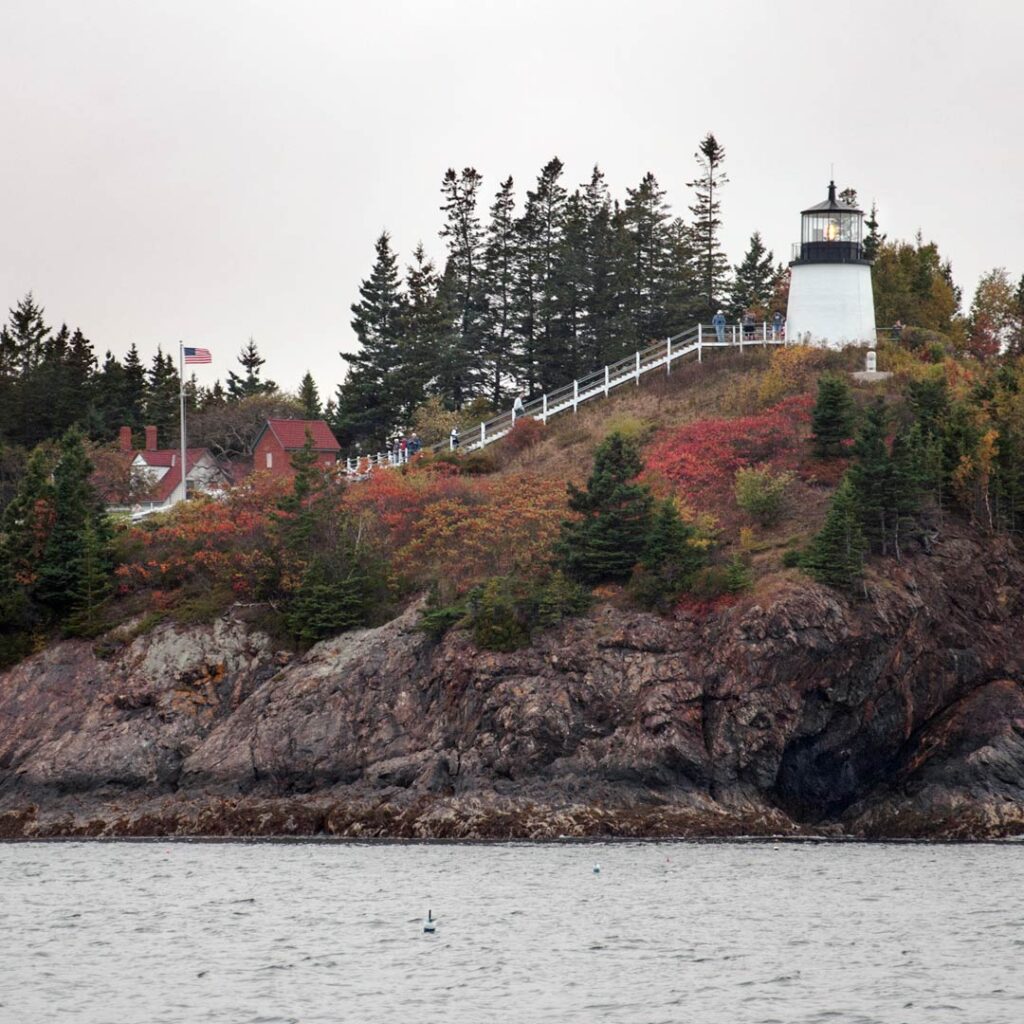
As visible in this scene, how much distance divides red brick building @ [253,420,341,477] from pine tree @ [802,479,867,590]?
1625 inches

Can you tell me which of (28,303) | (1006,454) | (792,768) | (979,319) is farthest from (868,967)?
(28,303)

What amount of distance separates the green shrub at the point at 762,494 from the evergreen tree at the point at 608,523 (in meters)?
4.29

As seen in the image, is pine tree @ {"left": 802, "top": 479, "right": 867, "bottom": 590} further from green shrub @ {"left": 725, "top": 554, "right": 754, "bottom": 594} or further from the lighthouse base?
the lighthouse base

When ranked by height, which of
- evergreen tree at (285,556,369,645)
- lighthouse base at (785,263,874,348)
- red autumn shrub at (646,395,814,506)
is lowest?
evergreen tree at (285,556,369,645)

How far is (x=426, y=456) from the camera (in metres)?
82.0

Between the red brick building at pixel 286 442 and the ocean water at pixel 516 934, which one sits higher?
the red brick building at pixel 286 442

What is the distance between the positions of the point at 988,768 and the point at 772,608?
8.12 metres

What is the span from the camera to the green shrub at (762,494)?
68.1 metres

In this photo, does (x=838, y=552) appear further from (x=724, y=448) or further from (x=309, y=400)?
(x=309, y=400)

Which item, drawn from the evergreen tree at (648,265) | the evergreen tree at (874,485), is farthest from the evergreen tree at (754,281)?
the evergreen tree at (874,485)

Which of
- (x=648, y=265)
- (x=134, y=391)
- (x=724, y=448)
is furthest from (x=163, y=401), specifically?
(x=724, y=448)

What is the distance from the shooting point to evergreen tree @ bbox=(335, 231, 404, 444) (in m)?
107

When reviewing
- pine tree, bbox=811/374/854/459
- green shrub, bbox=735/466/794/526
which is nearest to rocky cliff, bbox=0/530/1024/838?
green shrub, bbox=735/466/794/526

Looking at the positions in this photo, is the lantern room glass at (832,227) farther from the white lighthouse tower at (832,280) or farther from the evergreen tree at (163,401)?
the evergreen tree at (163,401)
